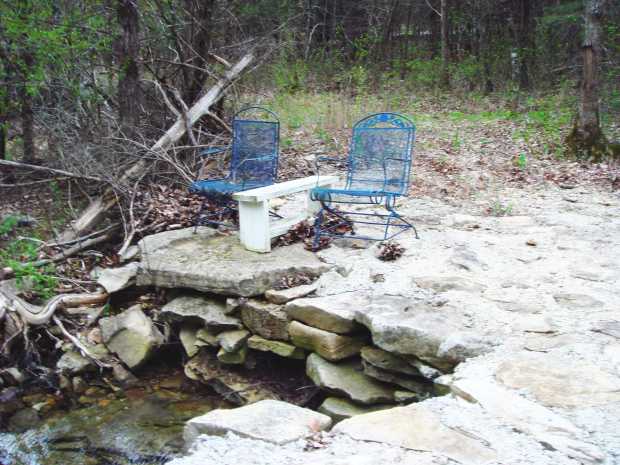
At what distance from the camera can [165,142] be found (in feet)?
22.9

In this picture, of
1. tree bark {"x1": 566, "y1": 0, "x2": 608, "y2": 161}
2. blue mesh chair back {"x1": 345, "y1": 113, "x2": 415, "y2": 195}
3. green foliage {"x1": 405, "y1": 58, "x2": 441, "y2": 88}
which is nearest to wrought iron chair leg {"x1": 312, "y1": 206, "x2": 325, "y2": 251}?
blue mesh chair back {"x1": 345, "y1": 113, "x2": 415, "y2": 195}

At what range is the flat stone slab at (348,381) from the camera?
3951mm

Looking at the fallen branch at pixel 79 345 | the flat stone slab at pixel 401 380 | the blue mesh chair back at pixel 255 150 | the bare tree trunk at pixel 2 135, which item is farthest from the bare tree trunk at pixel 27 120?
the flat stone slab at pixel 401 380

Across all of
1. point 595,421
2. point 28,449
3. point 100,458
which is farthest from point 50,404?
point 595,421

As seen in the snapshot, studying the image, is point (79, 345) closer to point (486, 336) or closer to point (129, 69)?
point (486, 336)

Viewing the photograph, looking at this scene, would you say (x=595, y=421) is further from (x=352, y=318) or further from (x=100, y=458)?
(x=100, y=458)

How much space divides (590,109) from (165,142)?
563cm

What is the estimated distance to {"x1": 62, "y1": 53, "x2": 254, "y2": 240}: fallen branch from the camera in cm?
607

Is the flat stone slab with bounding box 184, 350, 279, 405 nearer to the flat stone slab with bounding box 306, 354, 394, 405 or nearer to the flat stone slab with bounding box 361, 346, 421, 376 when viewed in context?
the flat stone slab with bounding box 306, 354, 394, 405

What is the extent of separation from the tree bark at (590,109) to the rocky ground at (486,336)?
205cm

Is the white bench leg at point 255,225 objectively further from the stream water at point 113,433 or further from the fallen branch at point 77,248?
the fallen branch at point 77,248

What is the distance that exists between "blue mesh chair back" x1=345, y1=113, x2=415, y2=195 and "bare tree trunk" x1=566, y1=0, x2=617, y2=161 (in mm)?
3452

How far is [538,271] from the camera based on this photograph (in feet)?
15.5

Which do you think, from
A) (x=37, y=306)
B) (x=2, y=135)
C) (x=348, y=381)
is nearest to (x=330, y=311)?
(x=348, y=381)
